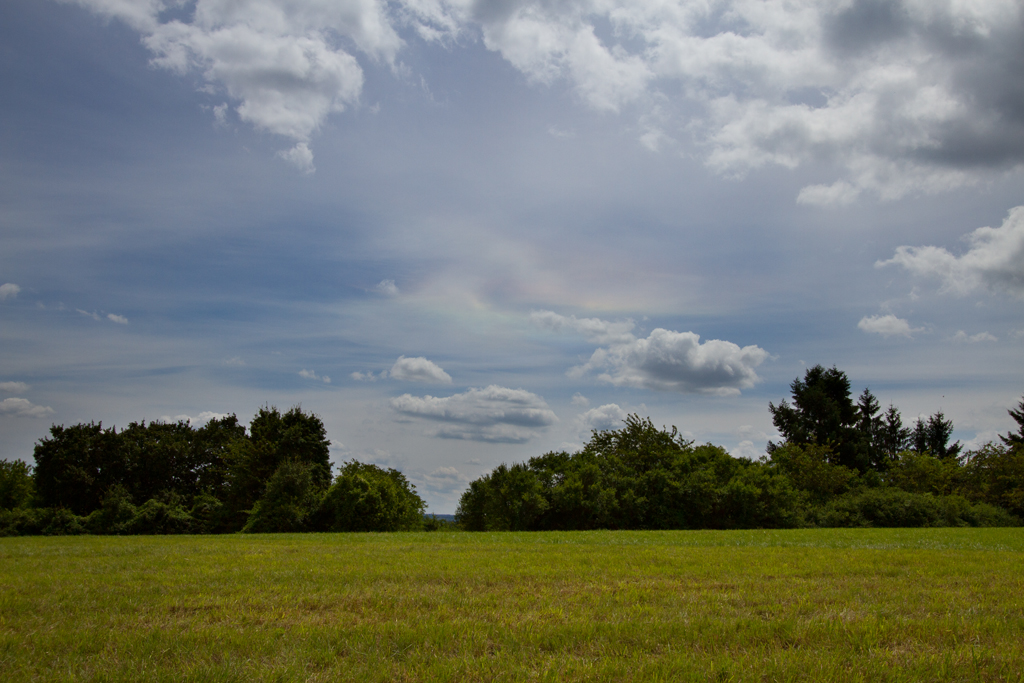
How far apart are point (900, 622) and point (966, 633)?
507mm

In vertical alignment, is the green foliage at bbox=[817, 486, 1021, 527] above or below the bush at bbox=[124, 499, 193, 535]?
above

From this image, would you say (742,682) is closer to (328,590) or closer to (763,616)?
(763,616)

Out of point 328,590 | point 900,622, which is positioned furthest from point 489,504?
point 900,622

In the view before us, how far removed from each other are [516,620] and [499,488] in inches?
868

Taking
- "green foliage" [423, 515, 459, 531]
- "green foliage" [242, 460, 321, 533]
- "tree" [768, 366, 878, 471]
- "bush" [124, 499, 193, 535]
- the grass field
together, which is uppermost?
"tree" [768, 366, 878, 471]

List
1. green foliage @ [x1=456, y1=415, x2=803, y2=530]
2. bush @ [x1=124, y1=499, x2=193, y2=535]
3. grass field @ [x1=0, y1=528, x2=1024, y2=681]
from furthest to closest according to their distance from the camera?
bush @ [x1=124, y1=499, x2=193, y2=535]
green foliage @ [x1=456, y1=415, x2=803, y2=530]
grass field @ [x1=0, y1=528, x2=1024, y2=681]

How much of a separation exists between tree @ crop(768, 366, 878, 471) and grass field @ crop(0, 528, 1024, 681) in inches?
2025

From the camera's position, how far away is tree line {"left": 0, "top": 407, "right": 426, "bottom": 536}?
97.8 ft

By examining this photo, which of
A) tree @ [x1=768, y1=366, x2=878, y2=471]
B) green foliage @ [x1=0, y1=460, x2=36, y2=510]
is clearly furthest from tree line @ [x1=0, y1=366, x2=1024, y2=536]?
green foliage @ [x1=0, y1=460, x2=36, y2=510]

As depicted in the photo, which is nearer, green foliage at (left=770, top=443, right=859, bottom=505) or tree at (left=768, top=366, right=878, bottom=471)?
green foliage at (left=770, top=443, right=859, bottom=505)

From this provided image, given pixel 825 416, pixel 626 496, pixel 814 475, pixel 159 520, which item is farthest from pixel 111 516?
pixel 825 416

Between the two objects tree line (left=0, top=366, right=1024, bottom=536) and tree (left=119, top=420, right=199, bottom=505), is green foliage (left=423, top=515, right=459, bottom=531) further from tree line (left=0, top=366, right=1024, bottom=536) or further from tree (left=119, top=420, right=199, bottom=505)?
tree (left=119, top=420, right=199, bottom=505)

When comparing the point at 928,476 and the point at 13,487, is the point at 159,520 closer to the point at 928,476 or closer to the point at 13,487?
the point at 13,487

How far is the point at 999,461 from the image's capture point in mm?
36000
